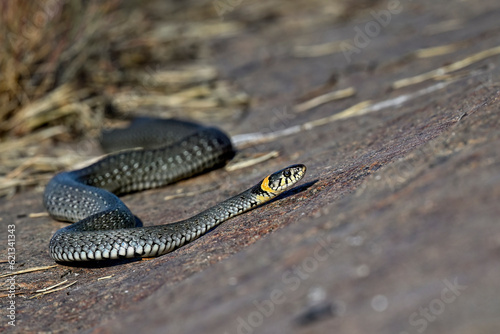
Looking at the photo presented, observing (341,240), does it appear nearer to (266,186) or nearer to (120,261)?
(266,186)

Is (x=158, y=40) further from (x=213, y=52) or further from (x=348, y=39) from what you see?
(x=348, y=39)

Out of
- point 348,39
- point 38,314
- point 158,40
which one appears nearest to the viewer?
point 38,314

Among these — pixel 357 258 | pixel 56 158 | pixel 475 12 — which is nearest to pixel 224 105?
pixel 56 158

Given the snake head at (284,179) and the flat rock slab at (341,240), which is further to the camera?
the snake head at (284,179)

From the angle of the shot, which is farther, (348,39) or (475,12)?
(348,39)

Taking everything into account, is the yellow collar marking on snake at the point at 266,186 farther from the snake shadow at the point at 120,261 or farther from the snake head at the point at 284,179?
the snake shadow at the point at 120,261

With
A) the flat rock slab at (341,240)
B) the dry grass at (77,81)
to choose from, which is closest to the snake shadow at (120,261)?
the flat rock slab at (341,240)

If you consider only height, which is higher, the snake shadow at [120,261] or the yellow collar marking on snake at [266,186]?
the yellow collar marking on snake at [266,186]

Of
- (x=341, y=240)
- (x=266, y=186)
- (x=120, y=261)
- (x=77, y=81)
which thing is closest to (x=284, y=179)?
(x=266, y=186)
